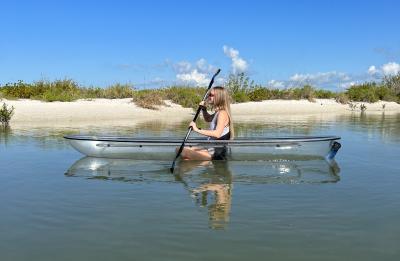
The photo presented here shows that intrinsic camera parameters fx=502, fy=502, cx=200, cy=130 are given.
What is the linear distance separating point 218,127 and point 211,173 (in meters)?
1.19

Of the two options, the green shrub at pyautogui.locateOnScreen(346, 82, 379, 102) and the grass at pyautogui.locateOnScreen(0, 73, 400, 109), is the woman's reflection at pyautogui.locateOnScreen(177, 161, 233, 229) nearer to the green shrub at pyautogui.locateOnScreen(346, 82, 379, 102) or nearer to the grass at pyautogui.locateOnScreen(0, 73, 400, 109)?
the grass at pyautogui.locateOnScreen(0, 73, 400, 109)

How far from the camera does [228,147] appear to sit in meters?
9.32

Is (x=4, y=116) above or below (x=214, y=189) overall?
above

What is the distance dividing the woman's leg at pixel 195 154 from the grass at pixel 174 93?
1635 centimetres

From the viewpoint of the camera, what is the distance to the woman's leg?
31.1 ft

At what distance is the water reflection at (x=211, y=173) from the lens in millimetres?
7117

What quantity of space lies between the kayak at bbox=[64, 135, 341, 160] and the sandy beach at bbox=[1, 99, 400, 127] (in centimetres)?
1053

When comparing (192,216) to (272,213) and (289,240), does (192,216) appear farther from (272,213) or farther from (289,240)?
(289,240)

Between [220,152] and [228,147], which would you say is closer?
[228,147]

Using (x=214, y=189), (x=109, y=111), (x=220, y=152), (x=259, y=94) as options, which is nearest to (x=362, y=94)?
(x=259, y=94)

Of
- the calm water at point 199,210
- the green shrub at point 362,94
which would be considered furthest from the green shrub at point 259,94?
the calm water at point 199,210

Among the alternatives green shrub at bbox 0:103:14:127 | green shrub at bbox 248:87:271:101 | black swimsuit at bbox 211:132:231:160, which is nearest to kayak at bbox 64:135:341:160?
black swimsuit at bbox 211:132:231:160

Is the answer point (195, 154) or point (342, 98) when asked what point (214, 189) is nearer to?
point (195, 154)

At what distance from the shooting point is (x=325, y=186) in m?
7.36
